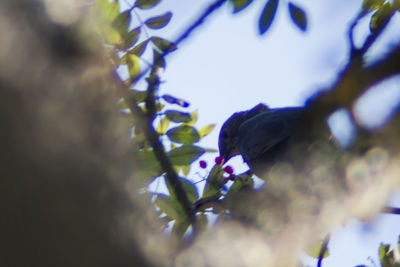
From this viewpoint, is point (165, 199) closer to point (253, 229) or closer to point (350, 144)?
point (253, 229)

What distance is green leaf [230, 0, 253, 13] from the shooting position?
119 inches

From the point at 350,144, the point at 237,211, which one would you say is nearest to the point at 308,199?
the point at 237,211

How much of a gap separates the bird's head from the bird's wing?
1.95 feet

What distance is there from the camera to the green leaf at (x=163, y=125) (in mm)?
3475

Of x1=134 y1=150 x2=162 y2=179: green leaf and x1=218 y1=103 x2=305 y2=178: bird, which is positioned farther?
x1=218 y1=103 x2=305 y2=178: bird

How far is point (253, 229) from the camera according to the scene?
2.71 m

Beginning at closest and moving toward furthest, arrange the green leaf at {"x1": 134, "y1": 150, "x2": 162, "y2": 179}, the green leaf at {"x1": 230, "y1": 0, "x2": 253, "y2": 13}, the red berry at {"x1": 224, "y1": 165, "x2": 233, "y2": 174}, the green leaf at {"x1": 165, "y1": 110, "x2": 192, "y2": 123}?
the green leaf at {"x1": 134, "y1": 150, "x2": 162, "y2": 179}
the green leaf at {"x1": 230, "y1": 0, "x2": 253, "y2": 13}
the green leaf at {"x1": 165, "y1": 110, "x2": 192, "y2": 123}
the red berry at {"x1": 224, "y1": 165, "x2": 233, "y2": 174}

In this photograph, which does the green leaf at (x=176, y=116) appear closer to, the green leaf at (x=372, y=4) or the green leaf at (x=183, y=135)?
the green leaf at (x=183, y=135)

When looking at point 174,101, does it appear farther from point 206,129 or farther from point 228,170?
point 228,170

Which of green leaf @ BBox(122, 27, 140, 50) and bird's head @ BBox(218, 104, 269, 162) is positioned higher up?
bird's head @ BBox(218, 104, 269, 162)

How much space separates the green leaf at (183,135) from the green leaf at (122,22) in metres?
0.80

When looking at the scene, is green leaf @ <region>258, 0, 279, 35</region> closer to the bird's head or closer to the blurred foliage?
the blurred foliage

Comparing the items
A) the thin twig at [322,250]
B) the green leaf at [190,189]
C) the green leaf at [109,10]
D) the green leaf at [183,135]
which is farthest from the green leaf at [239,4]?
the thin twig at [322,250]

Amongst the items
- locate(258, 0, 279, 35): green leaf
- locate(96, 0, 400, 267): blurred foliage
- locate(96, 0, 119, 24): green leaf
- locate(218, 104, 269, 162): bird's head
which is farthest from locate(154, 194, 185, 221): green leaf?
locate(218, 104, 269, 162): bird's head
